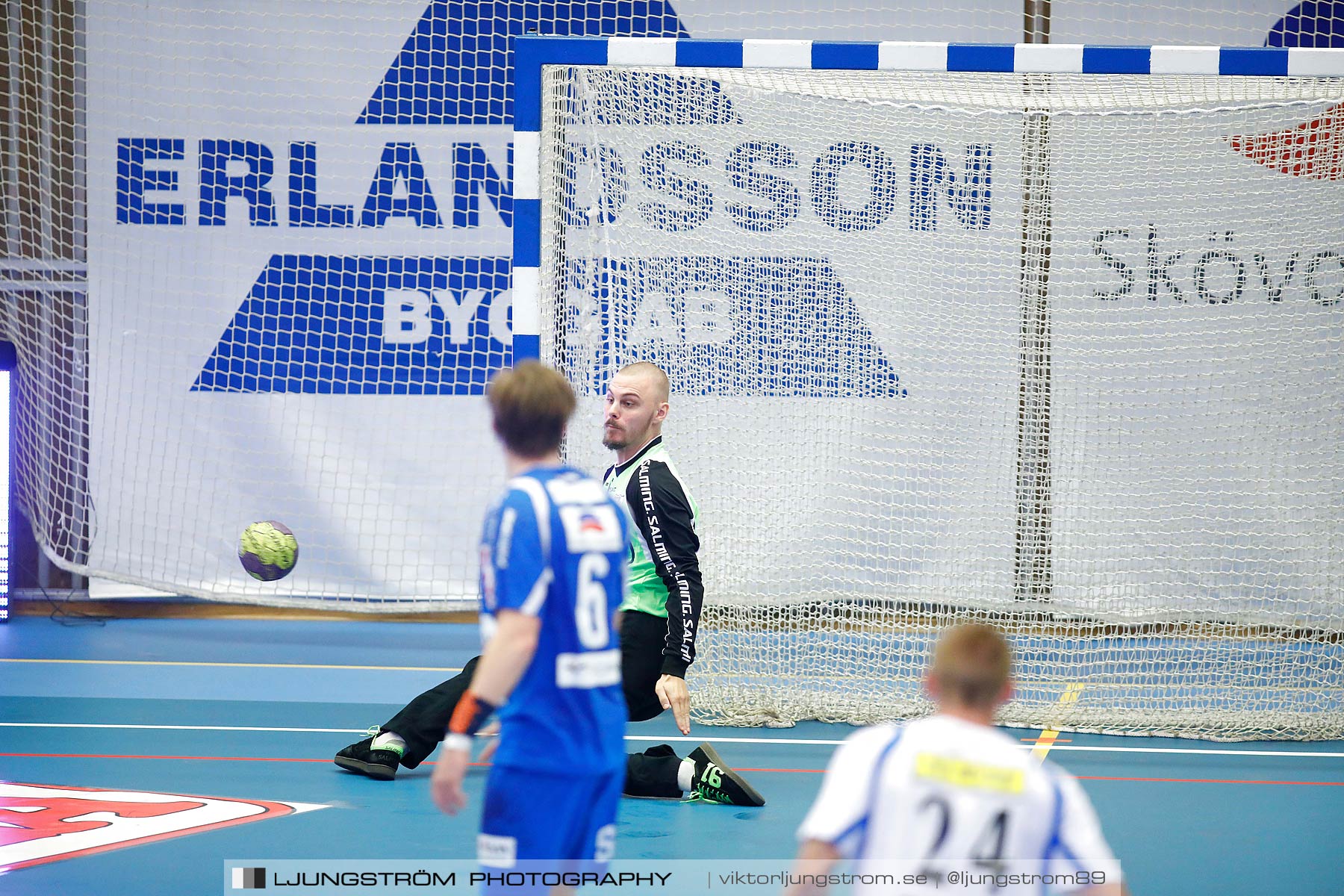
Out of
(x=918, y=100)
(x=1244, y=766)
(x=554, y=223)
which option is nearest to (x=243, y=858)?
(x=554, y=223)

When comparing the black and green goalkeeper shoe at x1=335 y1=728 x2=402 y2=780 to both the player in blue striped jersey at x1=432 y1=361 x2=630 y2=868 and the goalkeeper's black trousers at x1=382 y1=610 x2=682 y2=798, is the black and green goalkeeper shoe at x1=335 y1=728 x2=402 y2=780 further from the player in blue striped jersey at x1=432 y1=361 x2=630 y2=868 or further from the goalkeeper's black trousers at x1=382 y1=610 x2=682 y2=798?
the player in blue striped jersey at x1=432 y1=361 x2=630 y2=868

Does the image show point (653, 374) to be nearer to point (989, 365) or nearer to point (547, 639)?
point (547, 639)

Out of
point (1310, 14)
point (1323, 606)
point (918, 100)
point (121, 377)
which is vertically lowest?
point (1323, 606)

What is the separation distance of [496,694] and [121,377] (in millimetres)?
8253

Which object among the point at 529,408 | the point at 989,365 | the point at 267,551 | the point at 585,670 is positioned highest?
the point at 989,365

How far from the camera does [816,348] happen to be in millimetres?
8695

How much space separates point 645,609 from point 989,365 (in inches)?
166

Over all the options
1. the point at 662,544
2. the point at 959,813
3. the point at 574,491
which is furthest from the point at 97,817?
the point at 959,813

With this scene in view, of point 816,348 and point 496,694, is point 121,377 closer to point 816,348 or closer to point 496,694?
point 816,348

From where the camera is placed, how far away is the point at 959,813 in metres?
2.07

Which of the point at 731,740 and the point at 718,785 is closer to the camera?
the point at 718,785

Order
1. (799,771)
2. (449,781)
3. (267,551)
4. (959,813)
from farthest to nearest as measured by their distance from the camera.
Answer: (267,551) → (799,771) → (449,781) → (959,813)

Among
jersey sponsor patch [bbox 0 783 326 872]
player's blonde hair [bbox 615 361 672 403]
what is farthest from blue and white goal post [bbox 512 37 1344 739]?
jersey sponsor patch [bbox 0 783 326 872]

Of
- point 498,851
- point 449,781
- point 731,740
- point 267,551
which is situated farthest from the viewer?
point 267,551
